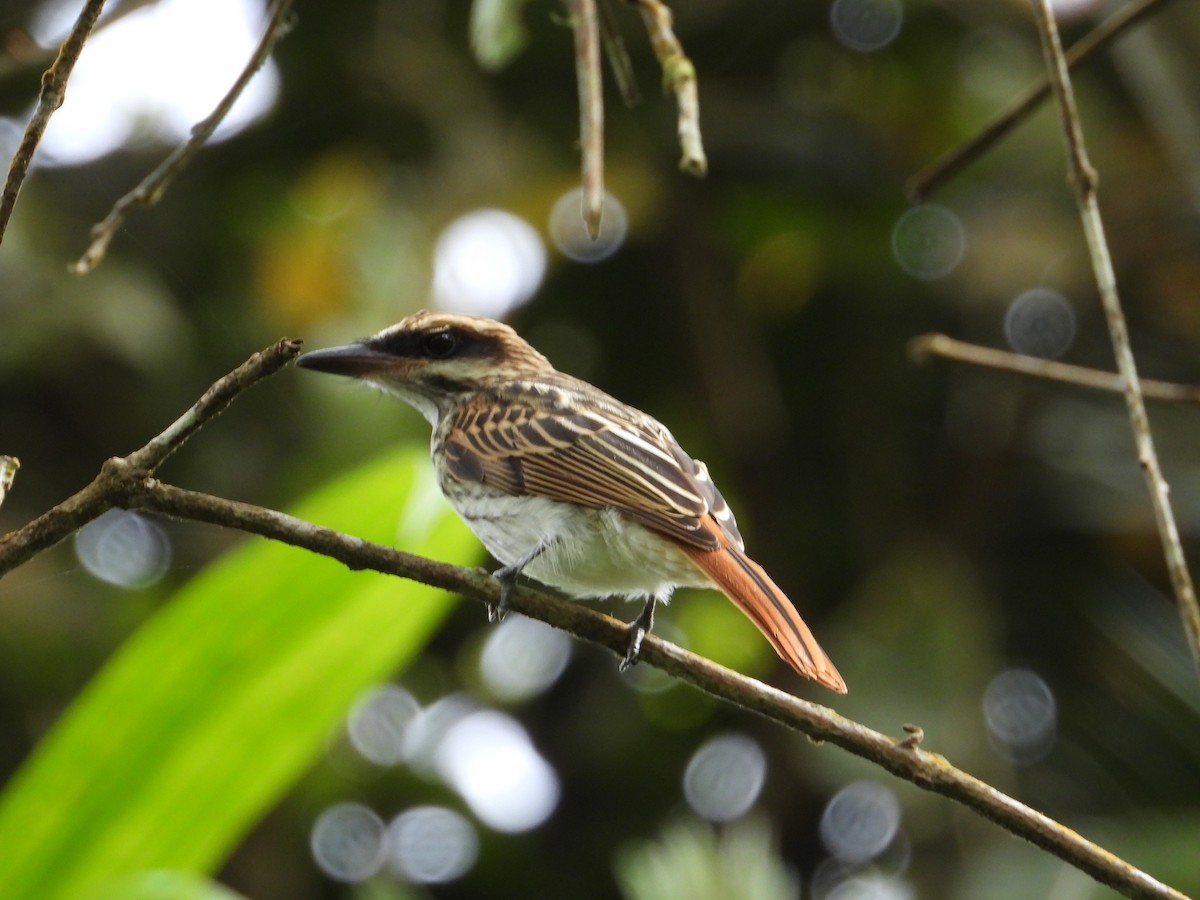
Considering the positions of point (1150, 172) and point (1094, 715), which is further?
point (1150, 172)

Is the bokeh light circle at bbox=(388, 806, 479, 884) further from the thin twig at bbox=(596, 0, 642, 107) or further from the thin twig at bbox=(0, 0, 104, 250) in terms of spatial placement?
the thin twig at bbox=(0, 0, 104, 250)

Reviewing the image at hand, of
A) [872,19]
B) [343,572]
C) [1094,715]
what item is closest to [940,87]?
[872,19]

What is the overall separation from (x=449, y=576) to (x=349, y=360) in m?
1.26

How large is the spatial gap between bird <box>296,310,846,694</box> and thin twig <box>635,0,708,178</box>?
0.65 metres

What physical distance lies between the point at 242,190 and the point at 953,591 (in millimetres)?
2885

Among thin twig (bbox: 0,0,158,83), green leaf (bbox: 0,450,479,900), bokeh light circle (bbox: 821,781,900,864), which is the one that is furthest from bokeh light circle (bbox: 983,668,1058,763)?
thin twig (bbox: 0,0,158,83)

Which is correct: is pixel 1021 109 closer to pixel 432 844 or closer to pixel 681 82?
pixel 681 82

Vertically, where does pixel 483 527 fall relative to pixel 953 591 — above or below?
below

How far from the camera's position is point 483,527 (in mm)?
2676

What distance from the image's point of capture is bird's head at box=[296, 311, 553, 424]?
9.93ft

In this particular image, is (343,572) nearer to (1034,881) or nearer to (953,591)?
(1034,881)

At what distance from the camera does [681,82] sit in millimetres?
1966

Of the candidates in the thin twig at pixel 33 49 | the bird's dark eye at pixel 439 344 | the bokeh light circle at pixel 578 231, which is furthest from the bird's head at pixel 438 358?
the bokeh light circle at pixel 578 231

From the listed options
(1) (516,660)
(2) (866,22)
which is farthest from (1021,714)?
(2) (866,22)
